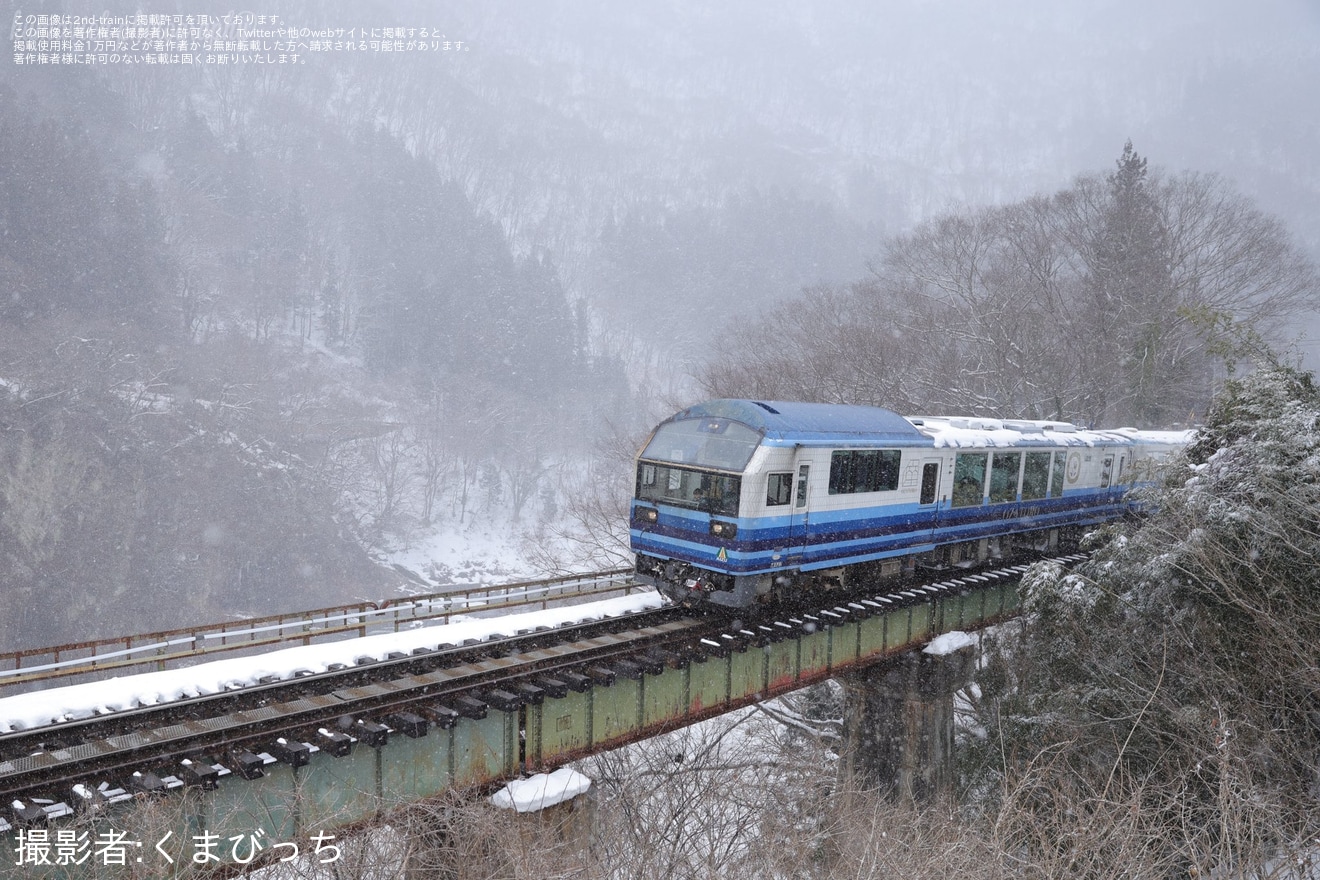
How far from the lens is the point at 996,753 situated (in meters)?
17.3

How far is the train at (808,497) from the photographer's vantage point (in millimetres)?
11844

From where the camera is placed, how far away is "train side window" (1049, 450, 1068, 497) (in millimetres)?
18500

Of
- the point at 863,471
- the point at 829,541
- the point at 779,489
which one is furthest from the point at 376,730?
the point at 863,471

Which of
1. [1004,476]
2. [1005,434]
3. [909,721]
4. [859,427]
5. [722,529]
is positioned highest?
[859,427]

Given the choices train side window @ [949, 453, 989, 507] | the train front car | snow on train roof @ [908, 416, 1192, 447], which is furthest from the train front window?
train side window @ [949, 453, 989, 507]

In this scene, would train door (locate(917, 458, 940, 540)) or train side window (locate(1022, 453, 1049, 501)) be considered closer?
train door (locate(917, 458, 940, 540))

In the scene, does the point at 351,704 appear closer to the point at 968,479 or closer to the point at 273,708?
the point at 273,708

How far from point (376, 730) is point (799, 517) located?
655cm

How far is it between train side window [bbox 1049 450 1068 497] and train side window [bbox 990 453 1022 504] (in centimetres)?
161

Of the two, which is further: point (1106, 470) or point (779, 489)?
point (1106, 470)

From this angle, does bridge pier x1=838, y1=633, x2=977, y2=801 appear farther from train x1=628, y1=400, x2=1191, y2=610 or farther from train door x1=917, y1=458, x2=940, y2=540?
A: train door x1=917, y1=458, x2=940, y2=540

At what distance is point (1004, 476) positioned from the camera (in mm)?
16922

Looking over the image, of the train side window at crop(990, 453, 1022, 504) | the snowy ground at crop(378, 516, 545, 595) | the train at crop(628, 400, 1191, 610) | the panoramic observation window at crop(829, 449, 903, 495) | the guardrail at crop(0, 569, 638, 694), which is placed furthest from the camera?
the snowy ground at crop(378, 516, 545, 595)

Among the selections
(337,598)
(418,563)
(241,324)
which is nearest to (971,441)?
(337,598)
